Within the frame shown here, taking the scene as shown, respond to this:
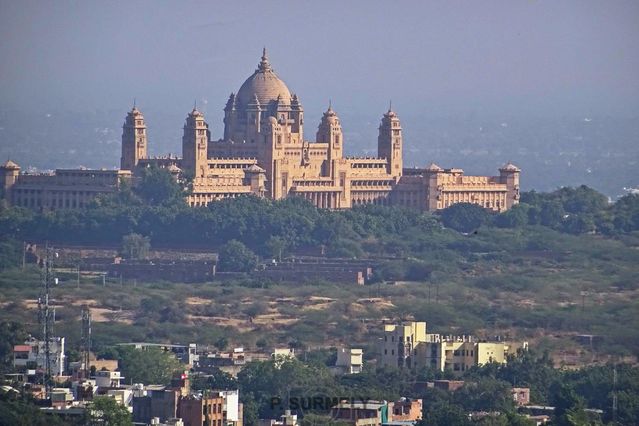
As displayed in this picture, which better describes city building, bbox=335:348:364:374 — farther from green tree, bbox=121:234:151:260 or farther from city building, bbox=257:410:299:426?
green tree, bbox=121:234:151:260

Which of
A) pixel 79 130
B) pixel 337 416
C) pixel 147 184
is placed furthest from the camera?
pixel 79 130

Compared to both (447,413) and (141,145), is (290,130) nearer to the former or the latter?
(141,145)

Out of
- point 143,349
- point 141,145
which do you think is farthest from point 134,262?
point 143,349

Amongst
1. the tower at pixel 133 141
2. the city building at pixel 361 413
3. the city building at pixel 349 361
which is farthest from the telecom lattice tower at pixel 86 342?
the tower at pixel 133 141

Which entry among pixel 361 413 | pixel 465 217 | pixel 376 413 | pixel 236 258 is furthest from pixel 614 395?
pixel 465 217

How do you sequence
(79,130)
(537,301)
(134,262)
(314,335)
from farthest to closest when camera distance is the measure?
(79,130) < (134,262) < (537,301) < (314,335)

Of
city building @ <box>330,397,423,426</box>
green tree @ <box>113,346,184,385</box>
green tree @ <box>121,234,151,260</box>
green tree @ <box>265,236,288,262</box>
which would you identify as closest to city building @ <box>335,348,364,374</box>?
green tree @ <box>113,346,184,385</box>
